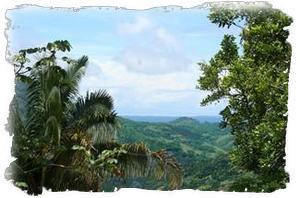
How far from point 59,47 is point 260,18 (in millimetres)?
1504

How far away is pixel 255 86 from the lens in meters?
5.75

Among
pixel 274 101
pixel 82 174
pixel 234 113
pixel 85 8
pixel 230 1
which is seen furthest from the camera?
pixel 234 113

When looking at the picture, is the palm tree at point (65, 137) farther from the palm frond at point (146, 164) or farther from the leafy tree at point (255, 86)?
the leafy tree at point (255, 86)

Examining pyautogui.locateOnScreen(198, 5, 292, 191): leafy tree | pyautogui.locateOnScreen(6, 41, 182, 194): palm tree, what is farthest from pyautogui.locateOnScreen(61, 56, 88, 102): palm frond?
pyautogui.locateOnScreen(198, 5, 292, 191): leafy tree

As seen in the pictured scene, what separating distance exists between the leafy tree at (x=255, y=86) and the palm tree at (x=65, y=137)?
2.16 feet

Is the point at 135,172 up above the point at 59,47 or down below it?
below

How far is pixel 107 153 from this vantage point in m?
4.75

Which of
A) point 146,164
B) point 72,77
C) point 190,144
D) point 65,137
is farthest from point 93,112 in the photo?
point 65,137

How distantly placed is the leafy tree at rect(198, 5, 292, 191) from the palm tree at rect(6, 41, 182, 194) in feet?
2.16

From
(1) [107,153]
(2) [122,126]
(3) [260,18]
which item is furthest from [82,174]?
(3) [260,18]

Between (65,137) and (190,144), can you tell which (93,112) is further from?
(65,137)

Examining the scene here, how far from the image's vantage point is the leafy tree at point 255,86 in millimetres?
4727

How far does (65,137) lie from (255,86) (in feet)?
5.96

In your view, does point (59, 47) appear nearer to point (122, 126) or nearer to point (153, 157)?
point (122, 126)
